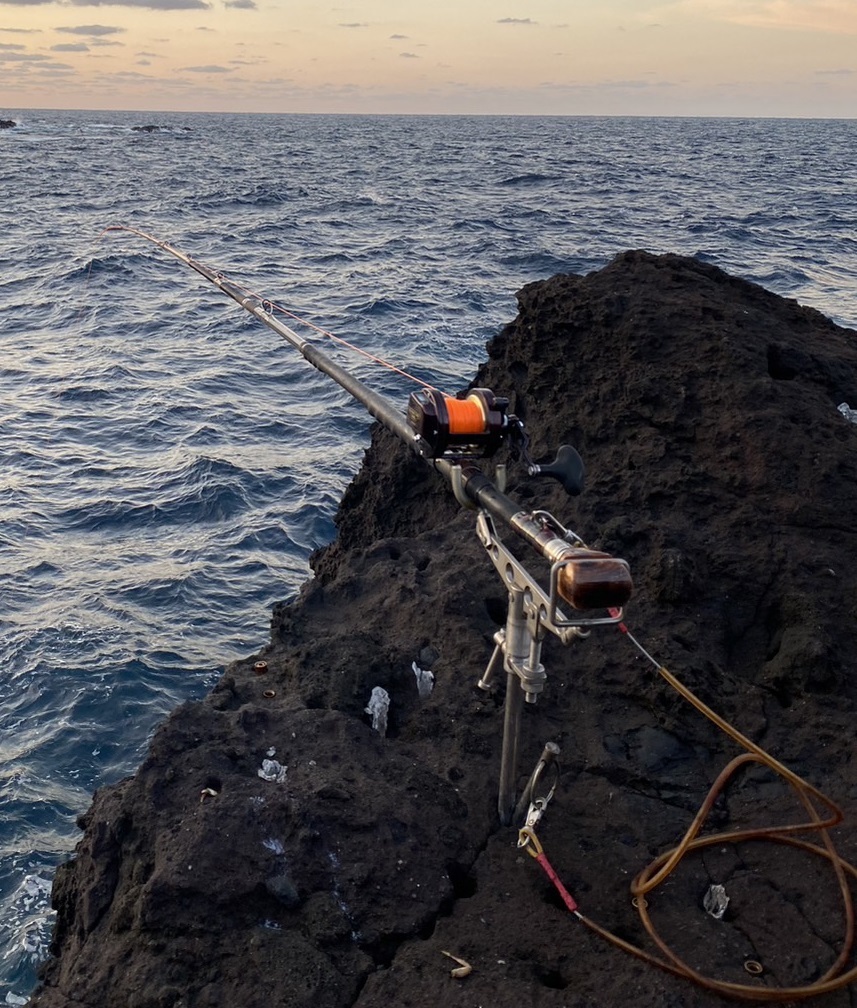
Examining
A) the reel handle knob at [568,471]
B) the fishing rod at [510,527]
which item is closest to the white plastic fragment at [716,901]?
the fishing rod at [510,527]

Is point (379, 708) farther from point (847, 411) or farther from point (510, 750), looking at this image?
point (847, 411)

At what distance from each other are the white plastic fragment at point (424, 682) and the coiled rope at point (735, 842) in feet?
3.25

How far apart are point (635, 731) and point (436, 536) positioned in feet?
6.32

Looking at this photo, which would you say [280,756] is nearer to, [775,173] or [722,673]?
[722,673]

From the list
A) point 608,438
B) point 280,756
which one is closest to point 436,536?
point 608,438

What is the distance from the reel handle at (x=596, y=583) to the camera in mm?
2494

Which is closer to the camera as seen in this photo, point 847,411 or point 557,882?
point 557,882

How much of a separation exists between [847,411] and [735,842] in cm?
311

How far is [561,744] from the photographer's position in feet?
12.5

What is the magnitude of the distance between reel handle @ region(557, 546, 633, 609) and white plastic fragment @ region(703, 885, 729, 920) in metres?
1.24

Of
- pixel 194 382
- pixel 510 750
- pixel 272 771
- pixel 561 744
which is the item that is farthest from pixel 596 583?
pixel 194 382

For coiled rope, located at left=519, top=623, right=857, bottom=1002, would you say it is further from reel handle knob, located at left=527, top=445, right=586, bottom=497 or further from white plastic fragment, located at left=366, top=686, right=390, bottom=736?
white plastic fragment, located at left=366, top=686, right=390, bottom=736

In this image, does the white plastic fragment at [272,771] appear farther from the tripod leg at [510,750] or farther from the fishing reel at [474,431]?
the fishing reel at [474,431]

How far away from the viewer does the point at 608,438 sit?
534cm
